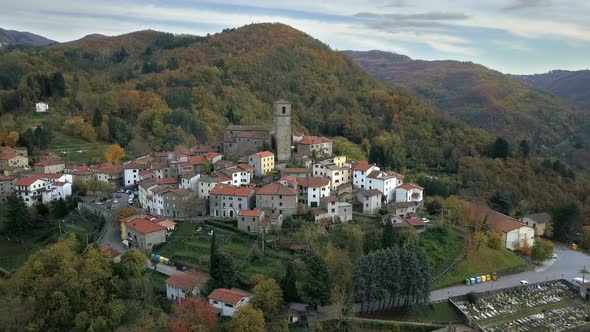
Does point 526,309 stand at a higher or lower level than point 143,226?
lower

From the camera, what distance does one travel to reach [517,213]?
175 ft

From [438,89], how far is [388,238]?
146 metres

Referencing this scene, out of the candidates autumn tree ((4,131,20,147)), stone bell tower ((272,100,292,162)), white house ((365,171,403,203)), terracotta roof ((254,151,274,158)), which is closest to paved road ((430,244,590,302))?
white house ((365,171,403,203))

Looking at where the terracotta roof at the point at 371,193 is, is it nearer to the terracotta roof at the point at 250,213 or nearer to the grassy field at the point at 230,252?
the terracotta roof at the point at 250,213

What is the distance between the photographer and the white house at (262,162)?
143 feet

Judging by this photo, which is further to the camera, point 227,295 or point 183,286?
point 183,286

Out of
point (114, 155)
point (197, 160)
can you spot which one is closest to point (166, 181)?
point (197, 160)

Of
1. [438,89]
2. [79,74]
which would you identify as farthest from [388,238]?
[438,89]

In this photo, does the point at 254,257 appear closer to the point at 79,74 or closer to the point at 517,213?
the point at 517,213

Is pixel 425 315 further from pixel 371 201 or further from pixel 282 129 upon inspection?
pixel 282 129

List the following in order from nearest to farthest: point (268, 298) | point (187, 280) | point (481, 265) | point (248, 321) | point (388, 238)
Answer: point (248, 321)
point (268, 298)
point (187, 280)
point (388, 238)
point (481, 265)

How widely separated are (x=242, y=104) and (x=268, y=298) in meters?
58.4

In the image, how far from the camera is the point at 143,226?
35219 mm

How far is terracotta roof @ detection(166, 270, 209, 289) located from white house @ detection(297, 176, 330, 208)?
11.1 m
